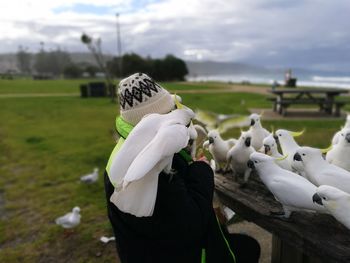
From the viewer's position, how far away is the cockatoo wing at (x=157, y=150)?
1.46m

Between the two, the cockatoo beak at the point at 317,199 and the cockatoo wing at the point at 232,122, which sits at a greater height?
the cockatoo wing at the point at 232,122

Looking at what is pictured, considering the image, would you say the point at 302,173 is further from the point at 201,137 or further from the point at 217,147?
the point at 201,137

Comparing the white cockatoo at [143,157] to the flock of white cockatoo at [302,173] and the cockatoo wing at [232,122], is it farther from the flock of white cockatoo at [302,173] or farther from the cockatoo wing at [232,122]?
the cockatoo wing at [232,122]

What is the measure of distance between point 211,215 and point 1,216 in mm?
4457

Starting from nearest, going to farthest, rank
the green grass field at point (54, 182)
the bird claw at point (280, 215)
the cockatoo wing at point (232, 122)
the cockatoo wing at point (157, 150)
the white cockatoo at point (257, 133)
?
the cockatoo wing at point (157, 150), the bird claw at point (280, 215), the white cockatoo at point (257, 133), the cockatoo wing at point (232, 122), the green grass field at point (54, 182)

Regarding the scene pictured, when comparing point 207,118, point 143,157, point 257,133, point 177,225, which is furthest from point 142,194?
point 207,118

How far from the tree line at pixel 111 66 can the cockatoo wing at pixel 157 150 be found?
27.4m

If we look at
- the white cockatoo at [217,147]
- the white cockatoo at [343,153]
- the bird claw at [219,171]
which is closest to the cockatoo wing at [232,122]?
the white cockatoo at [217,147]

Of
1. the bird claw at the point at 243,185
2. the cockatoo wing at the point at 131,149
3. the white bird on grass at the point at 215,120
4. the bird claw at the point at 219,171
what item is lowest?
the bird claw at the point at 243,185

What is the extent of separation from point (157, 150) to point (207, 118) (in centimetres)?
212

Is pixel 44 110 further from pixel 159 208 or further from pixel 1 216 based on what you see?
pixel 159 208

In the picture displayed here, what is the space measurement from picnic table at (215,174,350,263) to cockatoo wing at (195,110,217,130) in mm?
819

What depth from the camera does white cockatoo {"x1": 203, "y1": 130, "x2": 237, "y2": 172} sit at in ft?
9.77

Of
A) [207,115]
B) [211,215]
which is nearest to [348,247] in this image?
[211,215]
